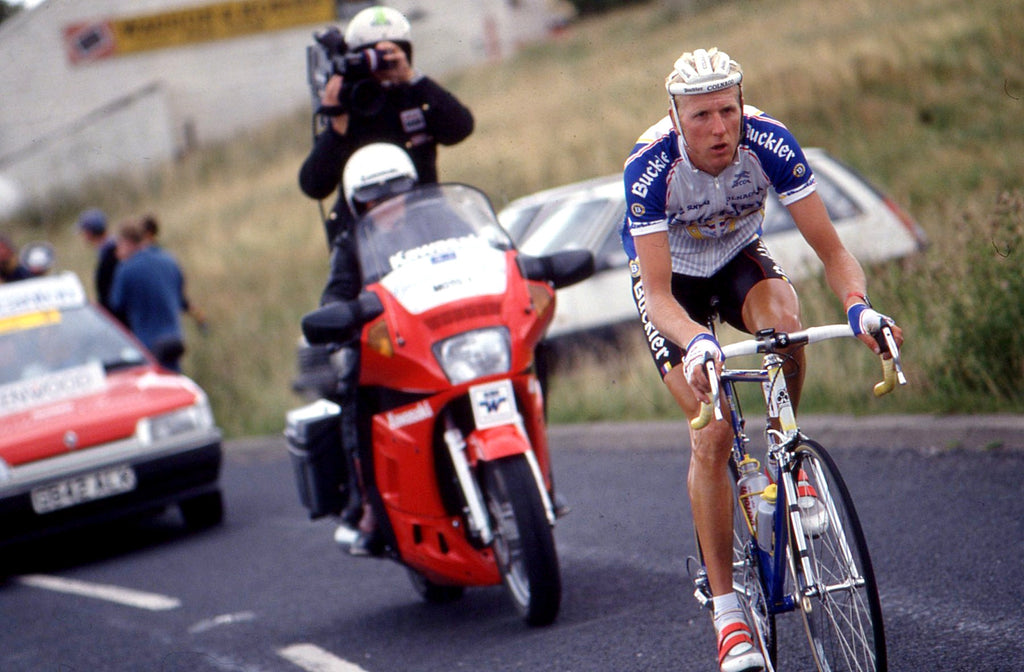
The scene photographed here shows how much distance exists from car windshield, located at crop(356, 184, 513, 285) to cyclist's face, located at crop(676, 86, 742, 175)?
208cm

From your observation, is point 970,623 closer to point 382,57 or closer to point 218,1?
point 382,57

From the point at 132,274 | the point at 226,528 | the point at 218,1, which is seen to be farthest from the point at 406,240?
the point at 218,1

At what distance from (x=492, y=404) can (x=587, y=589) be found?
A: 45.4 inches

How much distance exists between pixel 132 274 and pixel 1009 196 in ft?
25.2

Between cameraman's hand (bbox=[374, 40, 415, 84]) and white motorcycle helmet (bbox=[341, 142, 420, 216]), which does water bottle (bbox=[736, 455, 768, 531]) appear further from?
cameraman's hand (bbox=[374, 40, 415, 84])

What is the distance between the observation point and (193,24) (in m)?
43.2

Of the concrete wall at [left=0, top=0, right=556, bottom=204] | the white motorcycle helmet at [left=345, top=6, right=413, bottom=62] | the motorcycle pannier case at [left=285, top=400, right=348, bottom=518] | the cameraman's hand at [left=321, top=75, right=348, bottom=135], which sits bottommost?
the motorcycle pannier case at [left=285, top=400, right=348, bottom=518]

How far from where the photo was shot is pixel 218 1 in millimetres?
43812

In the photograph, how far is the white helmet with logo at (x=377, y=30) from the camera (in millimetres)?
6688

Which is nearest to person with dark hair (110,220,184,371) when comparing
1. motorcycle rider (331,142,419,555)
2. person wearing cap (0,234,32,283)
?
person wearing cap (0,234,32,283)

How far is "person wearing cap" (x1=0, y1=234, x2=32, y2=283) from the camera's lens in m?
13.1

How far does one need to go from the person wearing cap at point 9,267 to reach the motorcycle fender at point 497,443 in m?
8.71

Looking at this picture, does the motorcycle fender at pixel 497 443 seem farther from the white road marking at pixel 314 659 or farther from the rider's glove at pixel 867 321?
the rider's glove at pixel 867 321

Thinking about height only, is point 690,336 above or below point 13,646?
above
